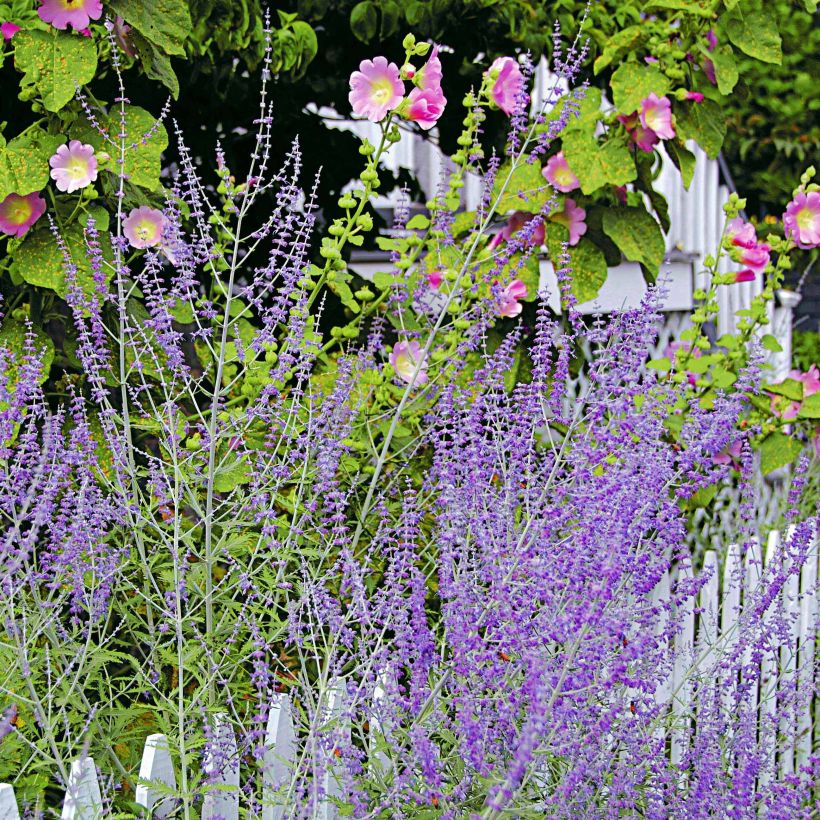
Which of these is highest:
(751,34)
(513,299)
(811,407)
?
(751,34)

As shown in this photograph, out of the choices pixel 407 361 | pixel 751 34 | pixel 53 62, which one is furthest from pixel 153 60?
pixel 751 34

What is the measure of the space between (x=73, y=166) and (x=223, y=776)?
4.03 ft

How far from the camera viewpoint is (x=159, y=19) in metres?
2.33

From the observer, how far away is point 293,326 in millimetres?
1921

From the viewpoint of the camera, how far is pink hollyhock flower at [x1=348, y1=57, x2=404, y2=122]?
2357mm

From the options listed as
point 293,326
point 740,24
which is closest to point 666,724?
point 293,326

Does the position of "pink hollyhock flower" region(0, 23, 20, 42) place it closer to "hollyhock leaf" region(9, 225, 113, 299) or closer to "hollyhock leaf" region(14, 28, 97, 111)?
"hollyhock leaf" region(14, 28, 97, 111)

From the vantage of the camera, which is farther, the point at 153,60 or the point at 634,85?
the point at 634,85

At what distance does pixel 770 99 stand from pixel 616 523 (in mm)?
7401

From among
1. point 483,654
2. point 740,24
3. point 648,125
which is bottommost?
point 483,654

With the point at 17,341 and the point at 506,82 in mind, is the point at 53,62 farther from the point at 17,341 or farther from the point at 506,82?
the point at 506,82

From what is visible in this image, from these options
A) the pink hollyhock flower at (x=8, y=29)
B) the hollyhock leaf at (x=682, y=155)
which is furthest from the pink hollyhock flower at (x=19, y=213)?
the hollyhock leaf at (x=682, y=155)

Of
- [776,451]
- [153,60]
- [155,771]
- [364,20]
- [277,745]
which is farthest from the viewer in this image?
[776,451]

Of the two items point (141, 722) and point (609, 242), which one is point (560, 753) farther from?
point (609, 242)
